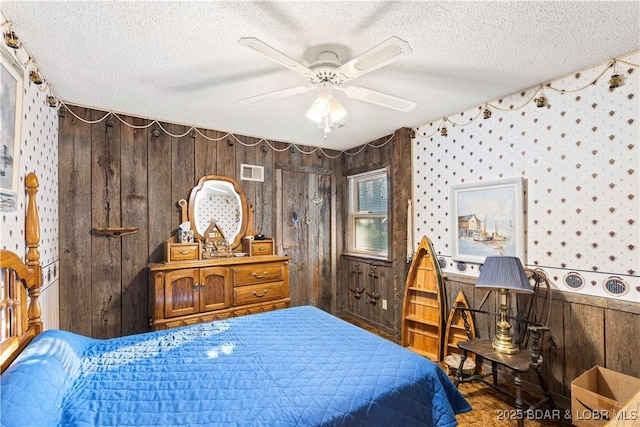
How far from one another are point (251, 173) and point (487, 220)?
99.7 inches

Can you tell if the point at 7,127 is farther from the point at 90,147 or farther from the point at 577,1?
the point at 577,1

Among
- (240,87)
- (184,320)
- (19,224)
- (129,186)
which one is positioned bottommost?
(184,320)

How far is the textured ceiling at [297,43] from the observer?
1.50 metres

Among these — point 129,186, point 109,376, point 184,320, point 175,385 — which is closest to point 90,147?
point 129,186

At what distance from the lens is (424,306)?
10.6 feet

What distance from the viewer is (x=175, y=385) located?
4.56ft

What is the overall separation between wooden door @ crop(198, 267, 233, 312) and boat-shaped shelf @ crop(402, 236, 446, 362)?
6.06ft

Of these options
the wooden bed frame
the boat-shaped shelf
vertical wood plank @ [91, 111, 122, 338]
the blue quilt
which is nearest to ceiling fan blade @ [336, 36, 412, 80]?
the blue quilt

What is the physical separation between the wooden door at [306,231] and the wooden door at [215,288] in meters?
0.96

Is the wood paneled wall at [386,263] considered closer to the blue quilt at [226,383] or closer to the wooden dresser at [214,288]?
the wooden dresser at [214,288]

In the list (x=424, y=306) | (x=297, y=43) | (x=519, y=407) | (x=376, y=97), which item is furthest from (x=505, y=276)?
(x=297, y=43)

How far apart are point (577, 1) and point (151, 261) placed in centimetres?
362

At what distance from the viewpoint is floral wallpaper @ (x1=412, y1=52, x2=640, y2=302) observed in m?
1.94

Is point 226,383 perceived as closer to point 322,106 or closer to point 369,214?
point 322,106
